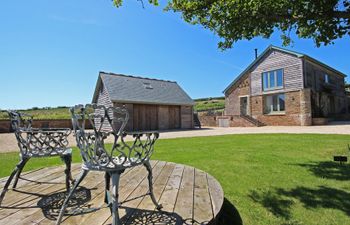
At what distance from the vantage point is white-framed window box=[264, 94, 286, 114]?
62.4 feet

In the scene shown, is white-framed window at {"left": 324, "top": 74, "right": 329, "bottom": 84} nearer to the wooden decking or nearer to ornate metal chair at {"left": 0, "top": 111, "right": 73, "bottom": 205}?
the wooden decking

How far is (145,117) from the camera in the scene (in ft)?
59.6

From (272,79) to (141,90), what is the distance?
40.6ft

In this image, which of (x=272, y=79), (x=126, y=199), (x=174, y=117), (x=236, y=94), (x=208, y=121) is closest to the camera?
(x=126, y=199)

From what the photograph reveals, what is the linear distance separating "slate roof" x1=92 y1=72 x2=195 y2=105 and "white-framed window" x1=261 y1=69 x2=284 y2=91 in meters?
7.34

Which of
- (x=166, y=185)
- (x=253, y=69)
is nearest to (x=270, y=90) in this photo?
(x=253, y=69)

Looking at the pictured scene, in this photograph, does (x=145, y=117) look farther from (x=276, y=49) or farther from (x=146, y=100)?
(x=276, y=49)

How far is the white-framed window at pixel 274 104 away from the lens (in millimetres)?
19014

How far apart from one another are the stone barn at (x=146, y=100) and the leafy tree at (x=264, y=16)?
12227mm

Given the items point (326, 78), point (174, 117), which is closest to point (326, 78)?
point (326, 78)

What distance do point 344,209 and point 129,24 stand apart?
8.95 meters

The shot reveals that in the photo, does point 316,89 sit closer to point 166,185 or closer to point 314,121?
point 314,121

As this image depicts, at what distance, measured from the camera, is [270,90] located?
63.9ft

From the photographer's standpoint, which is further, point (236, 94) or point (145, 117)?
point (236, 94)
